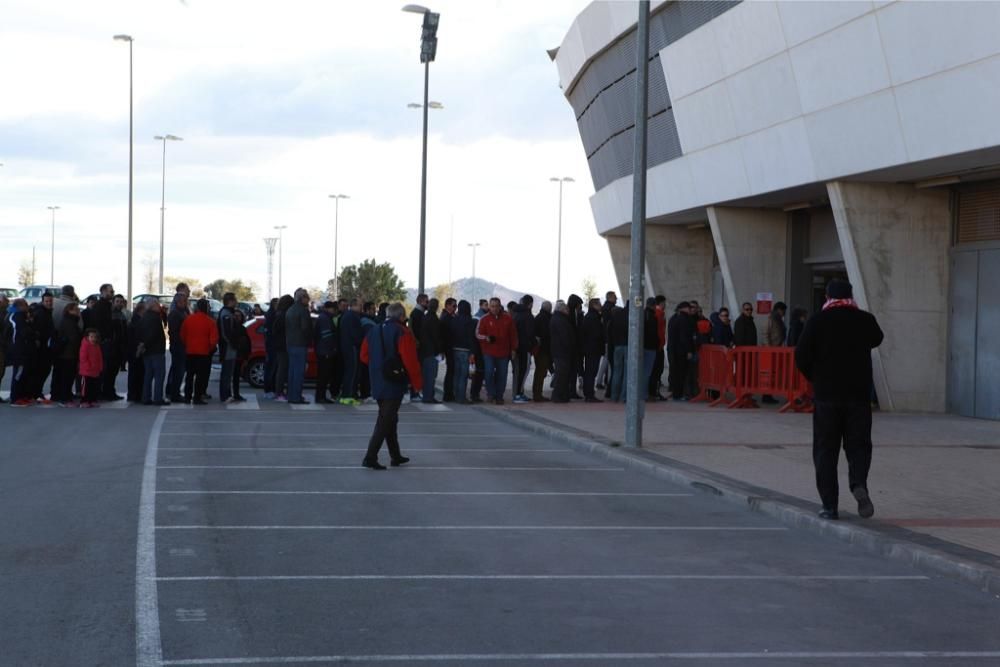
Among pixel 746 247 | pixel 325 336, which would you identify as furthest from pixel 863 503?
pixel 746 247

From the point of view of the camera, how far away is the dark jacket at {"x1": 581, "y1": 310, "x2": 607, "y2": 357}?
2270cm

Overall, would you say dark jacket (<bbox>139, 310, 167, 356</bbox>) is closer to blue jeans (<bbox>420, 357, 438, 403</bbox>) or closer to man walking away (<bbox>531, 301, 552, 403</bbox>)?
blue jeans (<bbox>420, 357, 438, 403</bbox>)

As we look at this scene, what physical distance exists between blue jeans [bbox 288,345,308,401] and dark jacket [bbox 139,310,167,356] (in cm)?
230

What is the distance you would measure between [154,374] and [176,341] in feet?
2.15

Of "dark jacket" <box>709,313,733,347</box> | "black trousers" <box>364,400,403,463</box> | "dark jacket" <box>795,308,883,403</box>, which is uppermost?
"dark jacket" <box>709,313,733,347</box>

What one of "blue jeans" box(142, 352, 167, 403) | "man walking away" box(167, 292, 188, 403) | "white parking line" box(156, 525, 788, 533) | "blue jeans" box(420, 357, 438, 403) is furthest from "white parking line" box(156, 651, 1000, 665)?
"blue jeans" box(420, 357, 438, 403)

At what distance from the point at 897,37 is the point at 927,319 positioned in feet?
17.5

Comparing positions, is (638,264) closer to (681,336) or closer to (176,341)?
(681,336)

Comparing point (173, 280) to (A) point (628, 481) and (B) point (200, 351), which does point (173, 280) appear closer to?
(B) point (200, 351)

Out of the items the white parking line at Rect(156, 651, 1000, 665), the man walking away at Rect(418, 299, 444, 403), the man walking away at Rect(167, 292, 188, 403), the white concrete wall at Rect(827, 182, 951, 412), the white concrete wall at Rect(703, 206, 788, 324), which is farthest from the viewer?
the white concrete wall at Rect(703, 206, 788, 324)

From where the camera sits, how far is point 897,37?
18297 millimetres

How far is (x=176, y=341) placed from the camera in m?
21.0

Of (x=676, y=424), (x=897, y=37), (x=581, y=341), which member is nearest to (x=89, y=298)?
(x=581, y=341)

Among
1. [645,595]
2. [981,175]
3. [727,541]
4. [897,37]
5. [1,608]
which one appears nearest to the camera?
[1,608]
